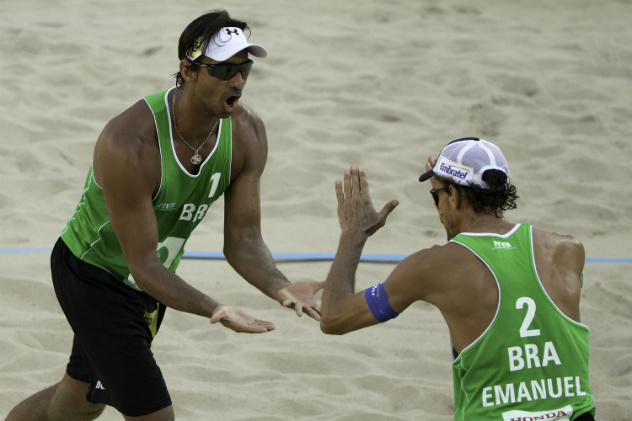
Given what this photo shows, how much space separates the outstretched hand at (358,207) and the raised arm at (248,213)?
43 centimetres

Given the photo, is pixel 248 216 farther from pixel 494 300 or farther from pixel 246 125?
pixel 494 300

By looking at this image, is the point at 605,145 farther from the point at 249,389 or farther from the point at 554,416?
the point at 554,416

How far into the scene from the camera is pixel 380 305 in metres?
2.86

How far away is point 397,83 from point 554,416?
562 cm

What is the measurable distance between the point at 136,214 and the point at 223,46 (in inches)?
25.7

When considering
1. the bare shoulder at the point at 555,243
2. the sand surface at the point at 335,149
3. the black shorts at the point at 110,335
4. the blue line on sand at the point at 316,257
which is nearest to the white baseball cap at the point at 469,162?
the bare shoulder at the point at 555,243

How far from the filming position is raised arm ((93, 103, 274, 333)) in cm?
308

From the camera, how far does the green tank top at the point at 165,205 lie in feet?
10.6

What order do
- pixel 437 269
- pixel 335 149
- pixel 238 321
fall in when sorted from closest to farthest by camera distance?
pixel 437 269 < pixel 238 321 < pixel 335 149

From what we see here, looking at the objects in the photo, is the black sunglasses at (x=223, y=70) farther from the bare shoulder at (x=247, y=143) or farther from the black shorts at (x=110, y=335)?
the black shorts at (x=110, y=335)

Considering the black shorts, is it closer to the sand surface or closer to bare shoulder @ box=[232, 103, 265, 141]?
bare shoulder @ box=[232, 103, 265, 141]

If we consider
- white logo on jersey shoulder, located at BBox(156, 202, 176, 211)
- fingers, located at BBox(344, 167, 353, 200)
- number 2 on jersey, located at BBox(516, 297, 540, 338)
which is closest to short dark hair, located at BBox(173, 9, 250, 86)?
white logo on jersey shoulder, located at BBox(156, 202, 176, 211)

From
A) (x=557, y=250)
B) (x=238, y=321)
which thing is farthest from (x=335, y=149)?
(x=557, y=250)

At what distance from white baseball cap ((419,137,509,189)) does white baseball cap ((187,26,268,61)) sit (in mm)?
800
